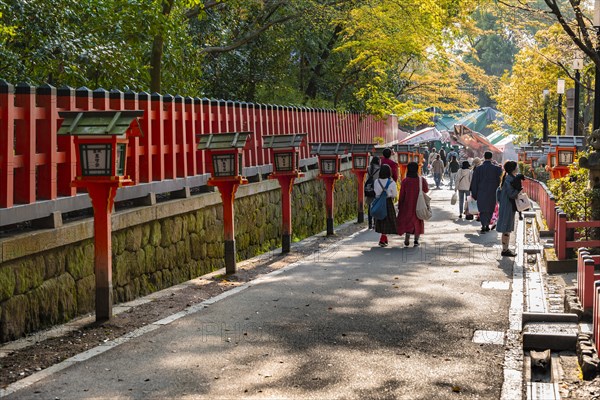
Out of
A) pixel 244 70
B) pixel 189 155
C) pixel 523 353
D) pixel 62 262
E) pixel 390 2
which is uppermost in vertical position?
pixel 390 2

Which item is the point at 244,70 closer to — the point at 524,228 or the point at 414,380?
the point at 524,228

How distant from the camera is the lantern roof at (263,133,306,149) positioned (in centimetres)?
1605

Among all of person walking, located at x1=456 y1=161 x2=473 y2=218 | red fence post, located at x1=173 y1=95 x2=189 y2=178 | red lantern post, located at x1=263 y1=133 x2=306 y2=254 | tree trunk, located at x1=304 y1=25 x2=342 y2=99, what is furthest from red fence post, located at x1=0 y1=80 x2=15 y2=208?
tree trunk, located at x1=304 y1=25 x2=342 y2=99

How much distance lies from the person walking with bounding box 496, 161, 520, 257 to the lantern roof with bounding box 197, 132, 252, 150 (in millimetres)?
4939

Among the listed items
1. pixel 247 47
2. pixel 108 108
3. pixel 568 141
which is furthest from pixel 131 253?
pixel 247 47

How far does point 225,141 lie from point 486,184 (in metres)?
7.69

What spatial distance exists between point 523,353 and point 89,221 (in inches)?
189

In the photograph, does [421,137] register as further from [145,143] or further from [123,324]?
[123,324]

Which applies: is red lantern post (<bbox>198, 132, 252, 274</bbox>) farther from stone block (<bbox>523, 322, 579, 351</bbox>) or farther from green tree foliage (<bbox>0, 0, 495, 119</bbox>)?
stone block (<bbox>523, 322, 579, 351</bbox>)

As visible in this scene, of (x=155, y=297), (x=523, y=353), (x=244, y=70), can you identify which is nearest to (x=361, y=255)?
(x=155, y=297)

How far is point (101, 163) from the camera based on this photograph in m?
9.00

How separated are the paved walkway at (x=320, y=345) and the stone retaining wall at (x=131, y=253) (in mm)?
1060

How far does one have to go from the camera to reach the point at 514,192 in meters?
15.6

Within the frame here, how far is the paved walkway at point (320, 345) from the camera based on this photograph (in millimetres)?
6684
